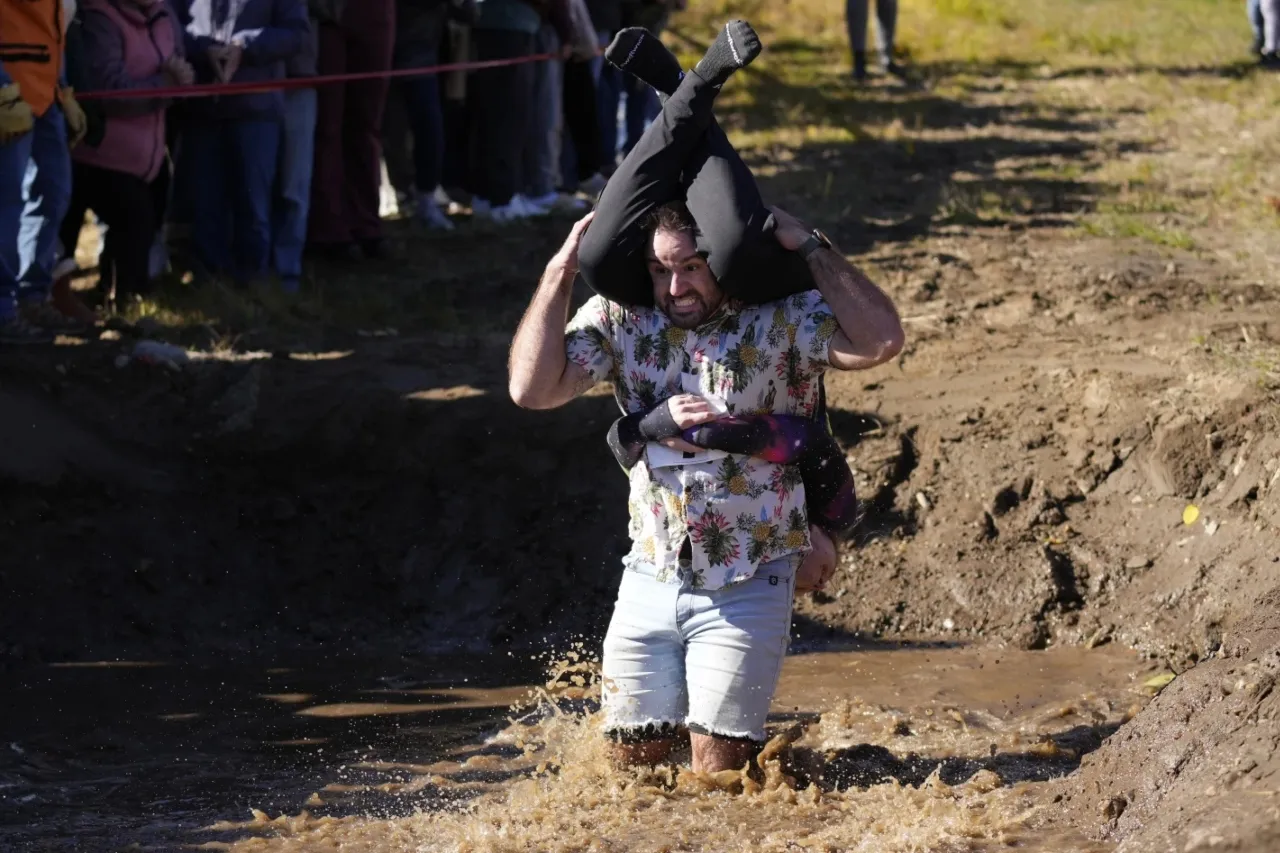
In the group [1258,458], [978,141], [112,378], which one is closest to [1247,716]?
[1258,458]

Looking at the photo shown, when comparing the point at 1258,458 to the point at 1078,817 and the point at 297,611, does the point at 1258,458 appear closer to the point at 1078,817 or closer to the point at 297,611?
the point at 1078,817

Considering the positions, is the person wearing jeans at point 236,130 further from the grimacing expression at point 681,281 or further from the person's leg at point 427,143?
the grimacing expression at point 681,281

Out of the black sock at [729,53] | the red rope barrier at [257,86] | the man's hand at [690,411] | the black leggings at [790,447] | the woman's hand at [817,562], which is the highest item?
the red rope barrier at [257,86]

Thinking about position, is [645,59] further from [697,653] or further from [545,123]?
[545,123]

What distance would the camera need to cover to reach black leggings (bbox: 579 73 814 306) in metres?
4.21

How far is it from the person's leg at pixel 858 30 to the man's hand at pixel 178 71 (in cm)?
805

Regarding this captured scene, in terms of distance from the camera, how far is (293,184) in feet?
29.8

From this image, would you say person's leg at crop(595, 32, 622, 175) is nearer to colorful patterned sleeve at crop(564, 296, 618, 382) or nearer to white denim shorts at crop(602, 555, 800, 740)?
colorful patterned sleeve at crop(564, 296, 618, 382)

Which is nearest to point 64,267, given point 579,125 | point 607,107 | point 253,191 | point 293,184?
point 253,191

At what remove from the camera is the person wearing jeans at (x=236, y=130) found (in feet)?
28.0

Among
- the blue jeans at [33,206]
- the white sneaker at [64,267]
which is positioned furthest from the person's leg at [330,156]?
the blue jeans at [33,206]

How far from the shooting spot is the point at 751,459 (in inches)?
175

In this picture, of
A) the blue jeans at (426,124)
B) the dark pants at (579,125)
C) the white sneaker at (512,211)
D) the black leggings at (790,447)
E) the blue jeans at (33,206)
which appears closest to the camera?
the black leggings at (790,447)

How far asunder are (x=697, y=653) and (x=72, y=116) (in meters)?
4.46
